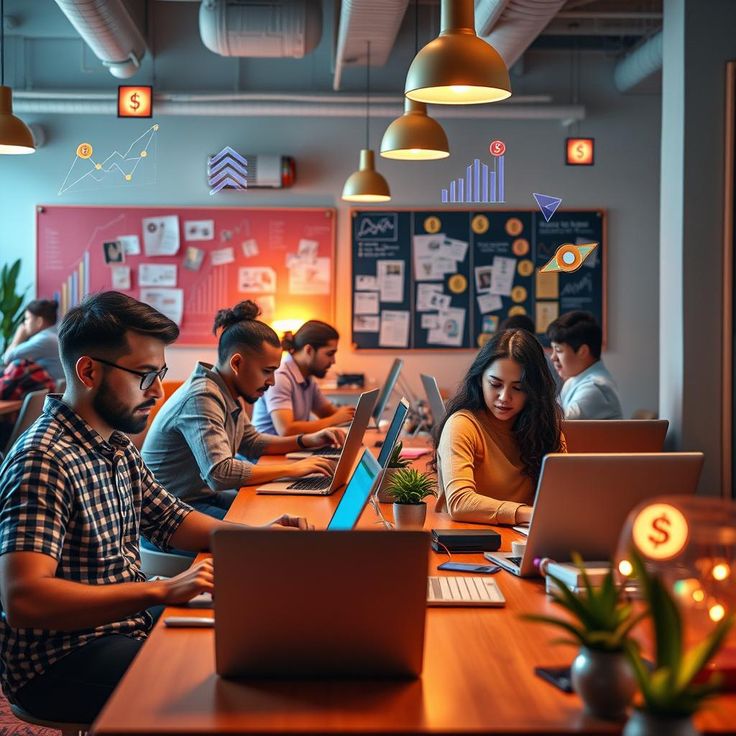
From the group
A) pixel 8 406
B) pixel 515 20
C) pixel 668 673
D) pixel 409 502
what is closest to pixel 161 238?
pixel 8 406

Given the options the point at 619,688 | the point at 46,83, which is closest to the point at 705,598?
the point at 619,688

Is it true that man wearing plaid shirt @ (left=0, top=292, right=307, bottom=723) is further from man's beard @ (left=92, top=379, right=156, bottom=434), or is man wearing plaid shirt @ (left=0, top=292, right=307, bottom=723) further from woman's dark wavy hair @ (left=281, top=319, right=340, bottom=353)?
woman's dark wavy hair @ (left=281, top=319, right=340, bottom=353)

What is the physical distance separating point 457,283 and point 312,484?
403 cm

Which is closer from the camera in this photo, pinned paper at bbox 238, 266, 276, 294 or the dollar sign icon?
the dollar sign icon

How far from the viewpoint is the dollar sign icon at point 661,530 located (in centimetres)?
126

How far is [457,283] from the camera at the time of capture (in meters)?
7.21

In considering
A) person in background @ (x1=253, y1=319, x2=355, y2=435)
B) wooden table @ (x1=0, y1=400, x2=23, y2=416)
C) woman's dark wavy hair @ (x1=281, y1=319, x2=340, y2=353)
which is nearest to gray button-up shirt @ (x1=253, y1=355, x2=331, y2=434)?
person in background @ (x1=253, y1=319, x2=355, y2=435)

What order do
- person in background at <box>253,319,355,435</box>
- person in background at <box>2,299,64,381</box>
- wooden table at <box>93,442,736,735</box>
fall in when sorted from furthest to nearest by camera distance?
1. person in background at <box>2,299,64,381</box>
2. person in background at <box>253,319,355,435</box>
3. wooden table at <box>93,442,736,735</box>

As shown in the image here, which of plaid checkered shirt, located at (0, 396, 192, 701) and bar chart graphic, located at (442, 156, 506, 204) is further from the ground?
bar chart graphic, located at (442, 156, 506, 204)

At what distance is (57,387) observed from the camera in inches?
252

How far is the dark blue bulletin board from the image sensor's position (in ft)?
23.6

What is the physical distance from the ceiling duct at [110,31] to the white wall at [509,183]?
2.25 feet

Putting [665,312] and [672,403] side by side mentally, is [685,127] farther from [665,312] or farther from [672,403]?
[672,403]

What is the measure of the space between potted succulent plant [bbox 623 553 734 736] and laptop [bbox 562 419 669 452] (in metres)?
2.25
